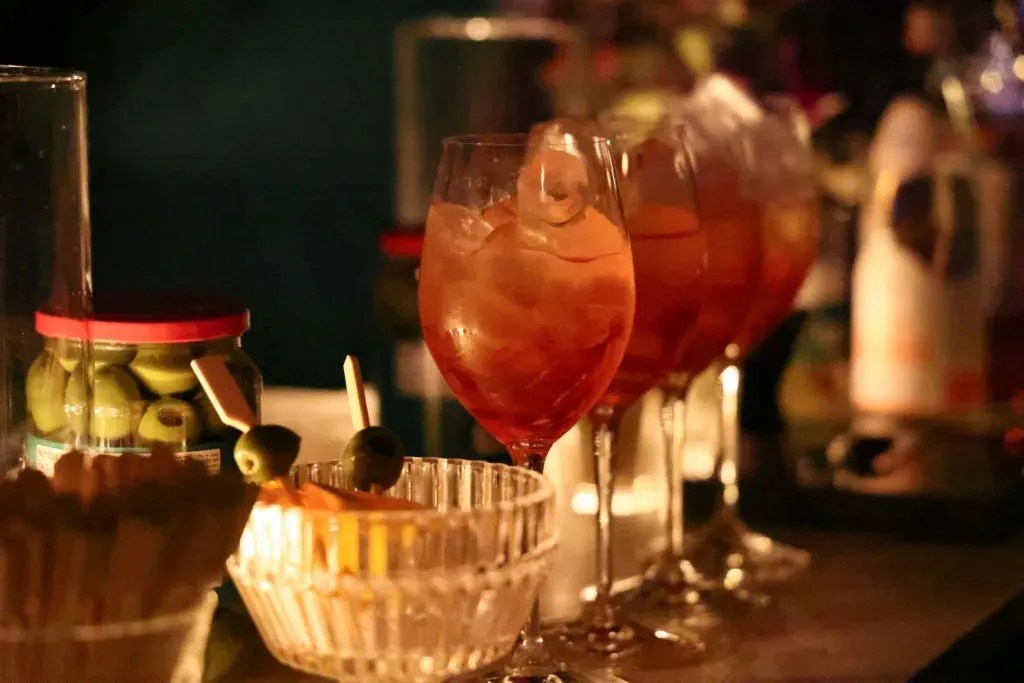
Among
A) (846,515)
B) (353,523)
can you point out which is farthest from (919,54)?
(353,523)

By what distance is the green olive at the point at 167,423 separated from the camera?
0.83 m

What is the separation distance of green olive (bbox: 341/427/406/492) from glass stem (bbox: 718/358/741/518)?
0.50m

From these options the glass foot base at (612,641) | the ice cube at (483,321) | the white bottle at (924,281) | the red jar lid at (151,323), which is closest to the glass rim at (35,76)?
the red jar lid at (151,323)

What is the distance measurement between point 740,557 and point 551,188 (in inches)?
18.3

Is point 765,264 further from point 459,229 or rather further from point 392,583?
point 392,583

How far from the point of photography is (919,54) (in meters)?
1.45

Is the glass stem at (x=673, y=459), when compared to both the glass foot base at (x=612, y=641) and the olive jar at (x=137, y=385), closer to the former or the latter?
the glass foot base at (x=612, y=641)

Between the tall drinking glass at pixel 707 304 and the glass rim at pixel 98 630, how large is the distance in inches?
17.4

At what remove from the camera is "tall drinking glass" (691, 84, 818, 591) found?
114 centimetres

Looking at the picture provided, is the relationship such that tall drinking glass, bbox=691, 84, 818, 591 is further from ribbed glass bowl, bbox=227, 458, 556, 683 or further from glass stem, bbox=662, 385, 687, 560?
ribbed glass bowl, bbox=227, 458, 556, 683

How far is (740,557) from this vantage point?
3.78 ft

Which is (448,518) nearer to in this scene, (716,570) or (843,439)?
(716,570)

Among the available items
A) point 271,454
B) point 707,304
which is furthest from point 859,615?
point 271,454

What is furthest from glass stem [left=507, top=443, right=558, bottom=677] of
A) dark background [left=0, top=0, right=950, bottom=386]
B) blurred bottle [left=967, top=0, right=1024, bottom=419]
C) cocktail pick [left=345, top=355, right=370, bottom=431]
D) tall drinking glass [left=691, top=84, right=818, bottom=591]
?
dark background [left=0, top=0, right=950, bottom=386]
